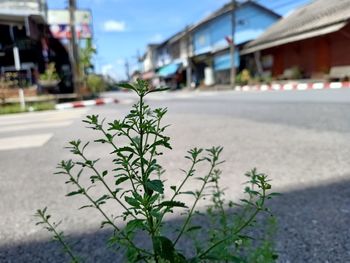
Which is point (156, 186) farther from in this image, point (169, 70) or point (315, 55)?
point (169, 70)

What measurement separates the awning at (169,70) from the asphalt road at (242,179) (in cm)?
4002

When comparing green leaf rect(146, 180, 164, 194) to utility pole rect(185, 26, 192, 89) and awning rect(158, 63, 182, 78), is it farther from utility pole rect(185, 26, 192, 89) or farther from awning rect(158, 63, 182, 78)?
awning rect(158, 63, 182, 78)

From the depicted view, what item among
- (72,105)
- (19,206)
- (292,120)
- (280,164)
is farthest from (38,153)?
(72,105)

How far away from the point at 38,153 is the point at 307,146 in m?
3.56

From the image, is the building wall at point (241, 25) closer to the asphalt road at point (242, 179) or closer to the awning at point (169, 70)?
the awning at point (169, 70)

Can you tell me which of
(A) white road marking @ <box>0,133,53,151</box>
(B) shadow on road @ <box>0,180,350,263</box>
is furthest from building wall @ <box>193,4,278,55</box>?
(B) shadow on road @ <box>0,180,350,263</box>

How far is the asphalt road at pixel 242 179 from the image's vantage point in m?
2.22

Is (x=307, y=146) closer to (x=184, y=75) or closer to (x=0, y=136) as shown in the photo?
(x=0, y=136)

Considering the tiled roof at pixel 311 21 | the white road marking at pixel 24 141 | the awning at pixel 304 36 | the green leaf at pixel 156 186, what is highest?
the tiled roof at pixel 311 21

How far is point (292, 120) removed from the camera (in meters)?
7.02

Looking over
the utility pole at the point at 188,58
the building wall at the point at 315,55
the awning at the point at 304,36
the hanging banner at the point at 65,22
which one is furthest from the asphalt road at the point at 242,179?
the utility pole at the point at 188,58

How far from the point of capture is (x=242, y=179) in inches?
137

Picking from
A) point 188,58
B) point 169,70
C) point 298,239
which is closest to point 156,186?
point 298,239

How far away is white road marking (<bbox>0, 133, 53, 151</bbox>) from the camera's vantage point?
6.10 m
